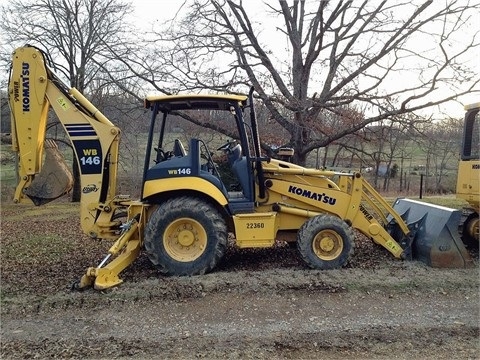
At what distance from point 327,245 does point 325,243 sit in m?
0.04

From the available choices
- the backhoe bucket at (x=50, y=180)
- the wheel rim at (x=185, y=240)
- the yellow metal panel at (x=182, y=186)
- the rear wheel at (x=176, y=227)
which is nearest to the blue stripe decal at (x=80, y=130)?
the backhoe bucket at (x=50, y=180)

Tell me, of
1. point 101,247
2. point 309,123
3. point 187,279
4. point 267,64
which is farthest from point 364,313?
point 267,64

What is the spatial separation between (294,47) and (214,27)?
100 inches

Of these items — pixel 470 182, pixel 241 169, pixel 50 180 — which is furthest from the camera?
pixel 470 182

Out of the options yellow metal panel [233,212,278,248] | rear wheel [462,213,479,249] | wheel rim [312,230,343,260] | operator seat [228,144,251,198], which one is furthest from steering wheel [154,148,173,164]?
rear wheel [462,213,479,249]

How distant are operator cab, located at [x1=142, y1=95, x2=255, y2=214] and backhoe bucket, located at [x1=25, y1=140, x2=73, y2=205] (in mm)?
1462

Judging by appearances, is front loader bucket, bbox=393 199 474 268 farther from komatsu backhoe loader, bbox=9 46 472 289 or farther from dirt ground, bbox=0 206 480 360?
dirt ground, bbox=0 206 480 360

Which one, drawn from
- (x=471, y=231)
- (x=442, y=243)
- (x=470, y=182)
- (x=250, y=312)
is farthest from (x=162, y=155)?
(x=471, y=231)

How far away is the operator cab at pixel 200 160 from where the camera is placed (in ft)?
20.3

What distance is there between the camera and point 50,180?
6754mm

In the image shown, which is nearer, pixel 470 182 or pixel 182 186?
pixel 182 186

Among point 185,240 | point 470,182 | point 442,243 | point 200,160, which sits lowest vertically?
point 185,240

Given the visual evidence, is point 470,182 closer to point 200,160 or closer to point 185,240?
point 200,160

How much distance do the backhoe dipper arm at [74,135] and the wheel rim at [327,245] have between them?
2967 mm
